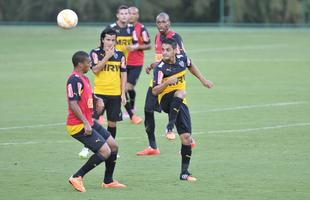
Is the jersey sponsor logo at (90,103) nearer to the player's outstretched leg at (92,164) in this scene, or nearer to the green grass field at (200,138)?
the player's outstretched leg at (92,164)

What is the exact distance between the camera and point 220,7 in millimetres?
48500

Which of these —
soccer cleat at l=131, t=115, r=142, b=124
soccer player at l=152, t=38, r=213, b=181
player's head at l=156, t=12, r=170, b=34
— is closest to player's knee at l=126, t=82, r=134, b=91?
soccer cleat at l=131, t=115, r=142, b=124

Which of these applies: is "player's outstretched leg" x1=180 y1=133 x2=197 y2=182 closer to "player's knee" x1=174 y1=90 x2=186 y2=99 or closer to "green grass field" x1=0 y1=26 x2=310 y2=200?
"green grass field" x1=0 y1=26 x2=310 y2=200

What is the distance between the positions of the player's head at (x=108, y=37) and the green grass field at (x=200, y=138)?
196 cm

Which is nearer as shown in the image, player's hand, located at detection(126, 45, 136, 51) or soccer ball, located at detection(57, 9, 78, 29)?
soccer ball, located at detection(57, 9, 78, 29)

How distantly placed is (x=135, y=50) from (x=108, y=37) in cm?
538

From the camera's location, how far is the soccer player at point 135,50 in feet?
61.4

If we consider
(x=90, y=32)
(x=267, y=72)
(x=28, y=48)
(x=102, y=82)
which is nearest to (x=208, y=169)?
(x=102, y=82)

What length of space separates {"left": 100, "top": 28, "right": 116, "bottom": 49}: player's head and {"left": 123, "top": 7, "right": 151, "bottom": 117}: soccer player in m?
4.85

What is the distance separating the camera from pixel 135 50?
1875 centimetres

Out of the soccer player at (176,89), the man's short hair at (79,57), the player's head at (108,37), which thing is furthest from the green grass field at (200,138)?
the player's head at (108,37)

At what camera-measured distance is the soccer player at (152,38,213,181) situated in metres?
12.4

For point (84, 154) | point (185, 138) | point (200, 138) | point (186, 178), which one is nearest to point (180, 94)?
point (185, 138)

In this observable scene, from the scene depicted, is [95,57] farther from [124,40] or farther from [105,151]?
[124,40]
